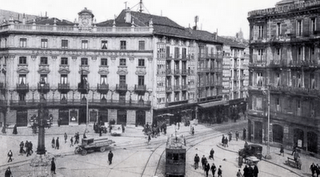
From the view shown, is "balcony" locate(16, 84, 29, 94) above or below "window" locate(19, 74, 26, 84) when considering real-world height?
below

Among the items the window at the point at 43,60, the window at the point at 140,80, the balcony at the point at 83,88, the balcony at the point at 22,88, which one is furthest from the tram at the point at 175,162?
the window at the point at 43,60

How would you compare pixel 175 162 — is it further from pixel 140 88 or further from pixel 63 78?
pixel 63 78

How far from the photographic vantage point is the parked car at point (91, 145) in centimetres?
3759

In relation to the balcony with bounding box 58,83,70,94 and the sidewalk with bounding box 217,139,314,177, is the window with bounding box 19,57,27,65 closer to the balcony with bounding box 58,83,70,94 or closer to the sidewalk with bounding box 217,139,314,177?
the balcony with bounding box 58,83,70,94

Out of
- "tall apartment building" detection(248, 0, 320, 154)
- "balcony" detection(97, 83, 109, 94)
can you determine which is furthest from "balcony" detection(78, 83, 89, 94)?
"tall apartment building" detection(248, 0, 320, 154)

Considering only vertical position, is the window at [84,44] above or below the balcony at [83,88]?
above

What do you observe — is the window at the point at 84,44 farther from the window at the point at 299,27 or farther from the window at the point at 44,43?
the window at the point at 299,27

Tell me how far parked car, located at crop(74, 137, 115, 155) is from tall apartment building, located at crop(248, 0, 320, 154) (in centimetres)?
1865

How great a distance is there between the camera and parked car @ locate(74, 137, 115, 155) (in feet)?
123

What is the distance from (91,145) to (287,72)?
81.0 feet

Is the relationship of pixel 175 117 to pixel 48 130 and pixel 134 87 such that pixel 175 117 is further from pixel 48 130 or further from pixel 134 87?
pixel 48 130

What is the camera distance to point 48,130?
166ft

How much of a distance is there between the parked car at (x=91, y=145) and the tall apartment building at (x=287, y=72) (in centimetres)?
1865

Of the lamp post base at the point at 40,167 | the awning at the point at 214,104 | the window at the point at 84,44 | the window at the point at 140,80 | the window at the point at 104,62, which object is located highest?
the window at the point at 84,44
